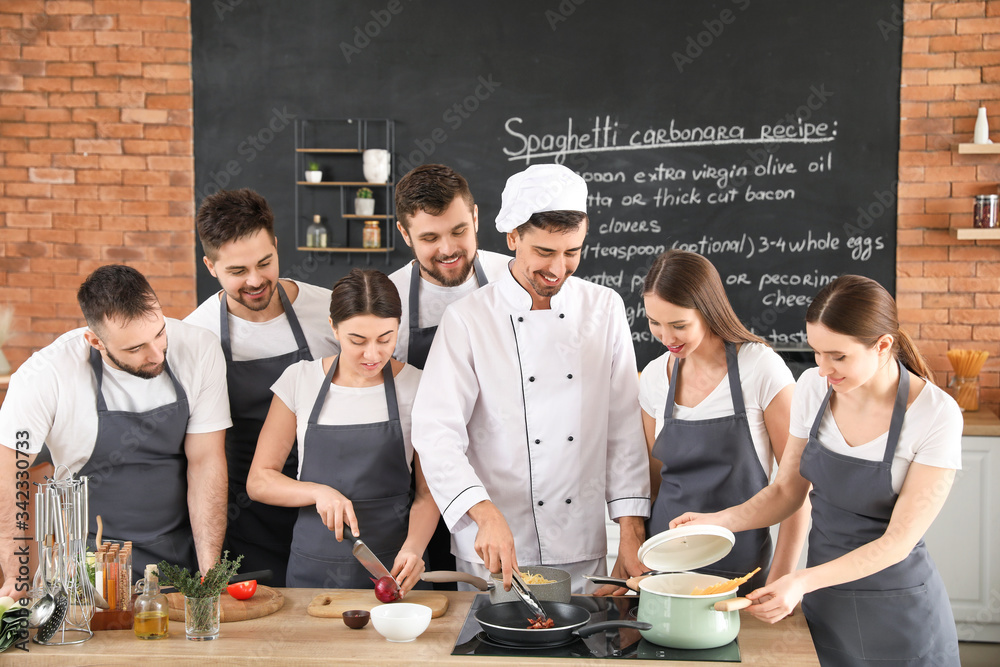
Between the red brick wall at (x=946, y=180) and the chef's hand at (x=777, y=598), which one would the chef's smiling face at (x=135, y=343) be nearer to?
the chef's hand at (x=777, y=598)

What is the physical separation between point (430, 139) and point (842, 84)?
6.45 ft

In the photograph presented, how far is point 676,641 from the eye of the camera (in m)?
1.68

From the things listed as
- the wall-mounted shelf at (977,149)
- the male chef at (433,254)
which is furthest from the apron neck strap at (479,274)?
the wall-mounted shelf at (977,149)

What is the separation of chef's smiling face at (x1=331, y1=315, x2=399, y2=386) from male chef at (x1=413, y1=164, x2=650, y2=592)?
130 millimetres

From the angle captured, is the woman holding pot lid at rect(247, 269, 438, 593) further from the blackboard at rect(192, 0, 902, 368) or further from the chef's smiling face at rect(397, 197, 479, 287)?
the blackboard at rect(192, 0, 902, 368)

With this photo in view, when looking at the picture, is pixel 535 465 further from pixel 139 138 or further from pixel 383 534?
pixel 139 138

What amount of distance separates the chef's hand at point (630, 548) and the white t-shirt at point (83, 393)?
3.55 ft

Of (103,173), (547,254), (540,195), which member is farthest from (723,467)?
(103,173)

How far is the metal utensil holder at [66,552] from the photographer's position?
1.81 m

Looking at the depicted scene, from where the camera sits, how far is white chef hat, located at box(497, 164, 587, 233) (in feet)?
6.88

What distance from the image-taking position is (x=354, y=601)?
6.54 feet

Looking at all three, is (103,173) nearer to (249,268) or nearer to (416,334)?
(249,268)

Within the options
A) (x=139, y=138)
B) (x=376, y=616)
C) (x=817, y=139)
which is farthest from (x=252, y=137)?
(x=376, y=616)

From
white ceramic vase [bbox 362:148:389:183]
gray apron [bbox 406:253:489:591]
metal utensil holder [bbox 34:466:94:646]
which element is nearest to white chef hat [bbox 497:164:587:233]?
gray apron [bbox 406:253:489:591]
